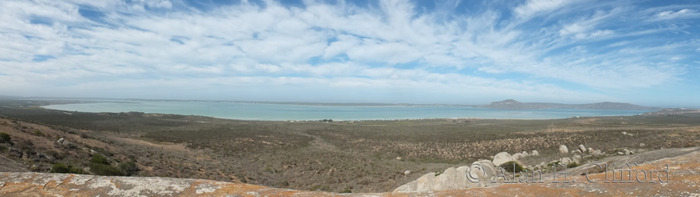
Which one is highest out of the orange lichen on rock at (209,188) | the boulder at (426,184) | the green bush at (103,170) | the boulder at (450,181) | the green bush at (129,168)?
the orange lichen on rock at (209,188)

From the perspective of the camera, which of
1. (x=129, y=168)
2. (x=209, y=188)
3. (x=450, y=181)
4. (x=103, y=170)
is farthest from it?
(x=129, y=168)

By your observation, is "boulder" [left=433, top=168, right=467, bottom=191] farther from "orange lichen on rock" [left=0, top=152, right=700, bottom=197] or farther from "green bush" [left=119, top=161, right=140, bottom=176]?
"green bush" [left=119, top=161, right=140, bottom=176]

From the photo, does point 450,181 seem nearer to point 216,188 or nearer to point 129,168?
point 216,188

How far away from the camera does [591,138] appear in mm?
28219

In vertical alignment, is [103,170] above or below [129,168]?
above

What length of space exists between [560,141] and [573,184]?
2994 cm

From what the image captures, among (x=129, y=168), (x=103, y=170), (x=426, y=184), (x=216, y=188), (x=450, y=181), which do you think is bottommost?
(x=129, y=168)

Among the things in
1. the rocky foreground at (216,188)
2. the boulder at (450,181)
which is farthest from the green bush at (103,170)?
the boulder at (450,181)

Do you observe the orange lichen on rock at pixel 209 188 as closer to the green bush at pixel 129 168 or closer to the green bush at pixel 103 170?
the green bush at pixel 103 170

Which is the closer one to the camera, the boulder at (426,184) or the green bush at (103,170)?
the boulder at (426,184)

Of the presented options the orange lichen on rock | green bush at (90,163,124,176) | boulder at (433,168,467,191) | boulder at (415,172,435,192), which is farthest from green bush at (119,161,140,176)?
boulder at (433,168,467,191)

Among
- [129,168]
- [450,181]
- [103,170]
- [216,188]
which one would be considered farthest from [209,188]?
[129,168]

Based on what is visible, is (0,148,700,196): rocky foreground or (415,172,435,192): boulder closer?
(0,148,700,196): rocky foreground

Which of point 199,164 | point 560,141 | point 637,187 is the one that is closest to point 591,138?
point 560,141
